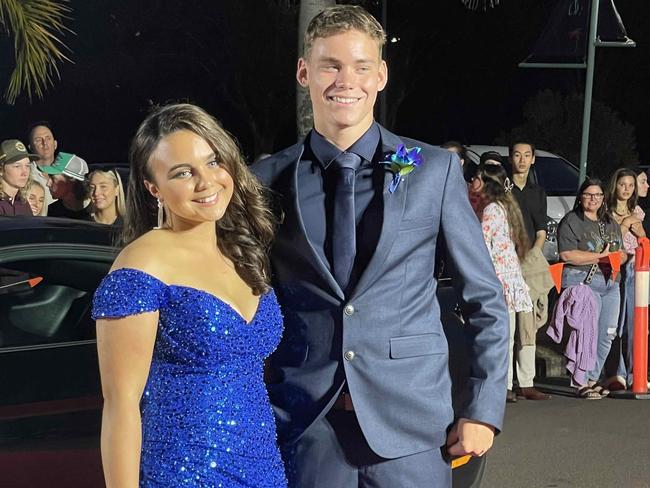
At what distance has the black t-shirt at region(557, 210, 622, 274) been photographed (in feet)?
27.3

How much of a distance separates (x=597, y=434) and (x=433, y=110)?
25.7 metres

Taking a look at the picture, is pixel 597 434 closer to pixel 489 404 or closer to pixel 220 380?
pixel 489 404

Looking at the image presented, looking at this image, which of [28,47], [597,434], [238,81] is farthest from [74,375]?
[238,81]

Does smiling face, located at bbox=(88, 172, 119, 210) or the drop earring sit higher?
the drop earring

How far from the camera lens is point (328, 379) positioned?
2947 mm

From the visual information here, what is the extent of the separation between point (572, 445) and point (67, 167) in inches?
152

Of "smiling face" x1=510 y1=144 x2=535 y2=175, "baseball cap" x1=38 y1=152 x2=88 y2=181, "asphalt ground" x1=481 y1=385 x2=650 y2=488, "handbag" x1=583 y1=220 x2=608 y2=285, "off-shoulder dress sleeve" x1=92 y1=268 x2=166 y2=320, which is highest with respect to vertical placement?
"off-shoulder dress sleeve" x1=92 y1=268 x2=166 y2=320

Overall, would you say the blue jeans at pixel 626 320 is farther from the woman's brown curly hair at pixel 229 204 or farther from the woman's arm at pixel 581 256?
the woman's brown curly hair at pixel 229 204

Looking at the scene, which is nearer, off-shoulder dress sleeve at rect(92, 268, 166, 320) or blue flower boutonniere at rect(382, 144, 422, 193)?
off-shoulder dress sleeve at rect(92, 268, 166, 320)

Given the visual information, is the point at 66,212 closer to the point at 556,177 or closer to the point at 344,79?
the point at 344,79

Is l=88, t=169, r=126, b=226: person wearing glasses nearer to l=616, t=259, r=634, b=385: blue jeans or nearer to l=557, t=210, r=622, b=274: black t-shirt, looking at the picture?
l=557, t=210, r=622, b=274: black t-shirt

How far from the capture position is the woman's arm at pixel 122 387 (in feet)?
8.37

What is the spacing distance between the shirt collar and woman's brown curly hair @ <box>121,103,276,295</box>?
0.19 m

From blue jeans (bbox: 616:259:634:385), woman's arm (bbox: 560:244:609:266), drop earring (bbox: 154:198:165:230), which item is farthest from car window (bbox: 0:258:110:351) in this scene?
blue jeans (bbox: 616:259:634:385)
